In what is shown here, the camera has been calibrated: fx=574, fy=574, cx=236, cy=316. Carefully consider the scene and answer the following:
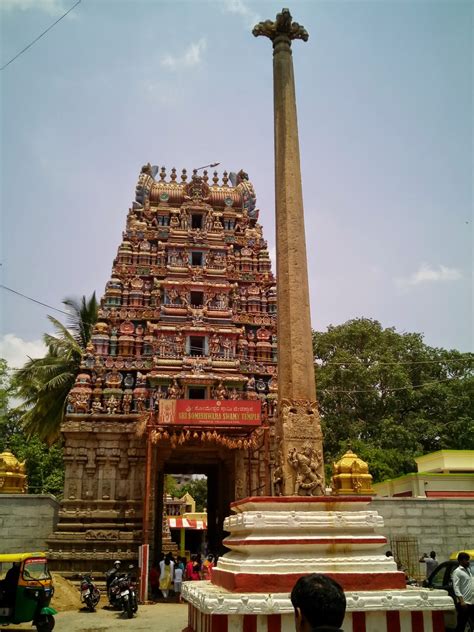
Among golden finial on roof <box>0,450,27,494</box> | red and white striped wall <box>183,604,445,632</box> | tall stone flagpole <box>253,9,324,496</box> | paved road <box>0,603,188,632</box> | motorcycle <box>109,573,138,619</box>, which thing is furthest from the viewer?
golden finial on roof <box>0,450,27,494</box>

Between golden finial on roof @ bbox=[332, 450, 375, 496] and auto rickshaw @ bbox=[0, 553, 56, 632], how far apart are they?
8999 mm

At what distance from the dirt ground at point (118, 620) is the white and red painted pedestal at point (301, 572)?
22.0 feet

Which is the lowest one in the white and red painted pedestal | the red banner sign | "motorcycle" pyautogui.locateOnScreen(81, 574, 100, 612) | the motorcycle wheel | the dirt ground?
the dirt ground

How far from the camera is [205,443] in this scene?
19828 mm

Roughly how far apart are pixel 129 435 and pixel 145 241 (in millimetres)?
8726

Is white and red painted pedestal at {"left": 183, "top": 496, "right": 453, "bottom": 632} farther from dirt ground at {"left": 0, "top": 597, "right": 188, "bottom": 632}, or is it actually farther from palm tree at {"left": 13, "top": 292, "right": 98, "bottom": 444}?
palm tree at {"left": 13, "top": 292, "right": 98, "bottom": 444}

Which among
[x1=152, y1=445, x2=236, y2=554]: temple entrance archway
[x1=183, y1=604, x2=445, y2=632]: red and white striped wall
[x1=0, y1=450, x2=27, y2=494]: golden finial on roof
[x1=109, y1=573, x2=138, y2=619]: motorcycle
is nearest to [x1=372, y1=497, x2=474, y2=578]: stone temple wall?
[x1=152, y1=445, x2=236, y2=554]: temple entrance archway

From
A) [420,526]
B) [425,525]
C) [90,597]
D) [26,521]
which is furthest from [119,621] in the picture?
[425,525]

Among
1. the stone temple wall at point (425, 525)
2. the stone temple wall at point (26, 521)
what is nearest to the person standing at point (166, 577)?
the stone temple wall at point (26, 521)

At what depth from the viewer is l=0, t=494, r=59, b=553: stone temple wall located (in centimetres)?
1727

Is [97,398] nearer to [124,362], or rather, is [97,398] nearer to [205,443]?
[124,362]

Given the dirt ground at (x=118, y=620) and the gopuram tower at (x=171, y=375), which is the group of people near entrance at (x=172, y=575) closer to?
the gopuram tower at (x=171, y=375)

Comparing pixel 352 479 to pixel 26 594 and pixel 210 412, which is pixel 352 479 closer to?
pixel 210 412

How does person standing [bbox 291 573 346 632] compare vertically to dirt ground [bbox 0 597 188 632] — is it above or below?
above
